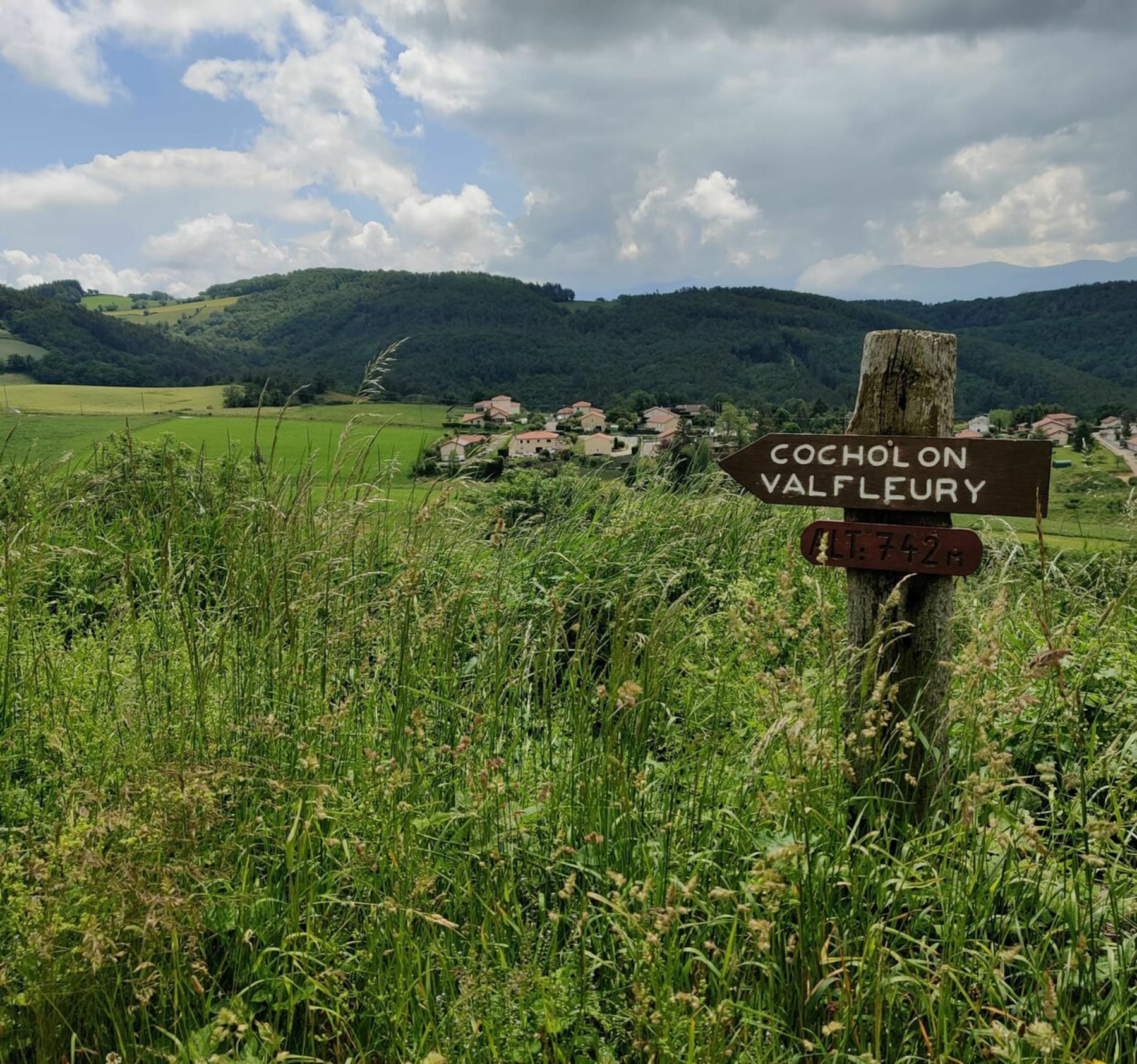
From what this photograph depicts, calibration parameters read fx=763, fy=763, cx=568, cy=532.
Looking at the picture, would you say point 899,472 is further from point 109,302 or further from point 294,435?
point 109,302

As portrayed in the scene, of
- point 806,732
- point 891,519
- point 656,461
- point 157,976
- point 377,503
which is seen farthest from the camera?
point 656,461

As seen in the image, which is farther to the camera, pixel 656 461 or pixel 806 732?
pixel 656 461

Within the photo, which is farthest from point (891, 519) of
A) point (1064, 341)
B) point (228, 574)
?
point (1064, 341)

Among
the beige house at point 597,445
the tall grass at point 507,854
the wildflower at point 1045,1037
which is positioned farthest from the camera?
the beige house at point 597,445

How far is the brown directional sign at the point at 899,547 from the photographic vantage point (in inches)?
102

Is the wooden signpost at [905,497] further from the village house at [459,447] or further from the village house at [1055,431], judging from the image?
the village house at [459,447]

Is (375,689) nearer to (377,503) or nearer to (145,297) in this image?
(377,503)

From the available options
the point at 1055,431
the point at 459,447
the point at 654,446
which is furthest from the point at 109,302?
the point at 1055,431

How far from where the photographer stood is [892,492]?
269 centimetres

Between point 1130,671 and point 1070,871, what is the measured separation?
168 centimetres

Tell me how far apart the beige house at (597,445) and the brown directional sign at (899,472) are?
169 inches

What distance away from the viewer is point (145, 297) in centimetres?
15938

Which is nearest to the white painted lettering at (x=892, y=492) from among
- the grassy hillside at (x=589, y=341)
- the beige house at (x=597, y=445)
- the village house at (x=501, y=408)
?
the beige house at (x=597, y=445)

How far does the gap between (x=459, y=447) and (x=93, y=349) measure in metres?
95.2
